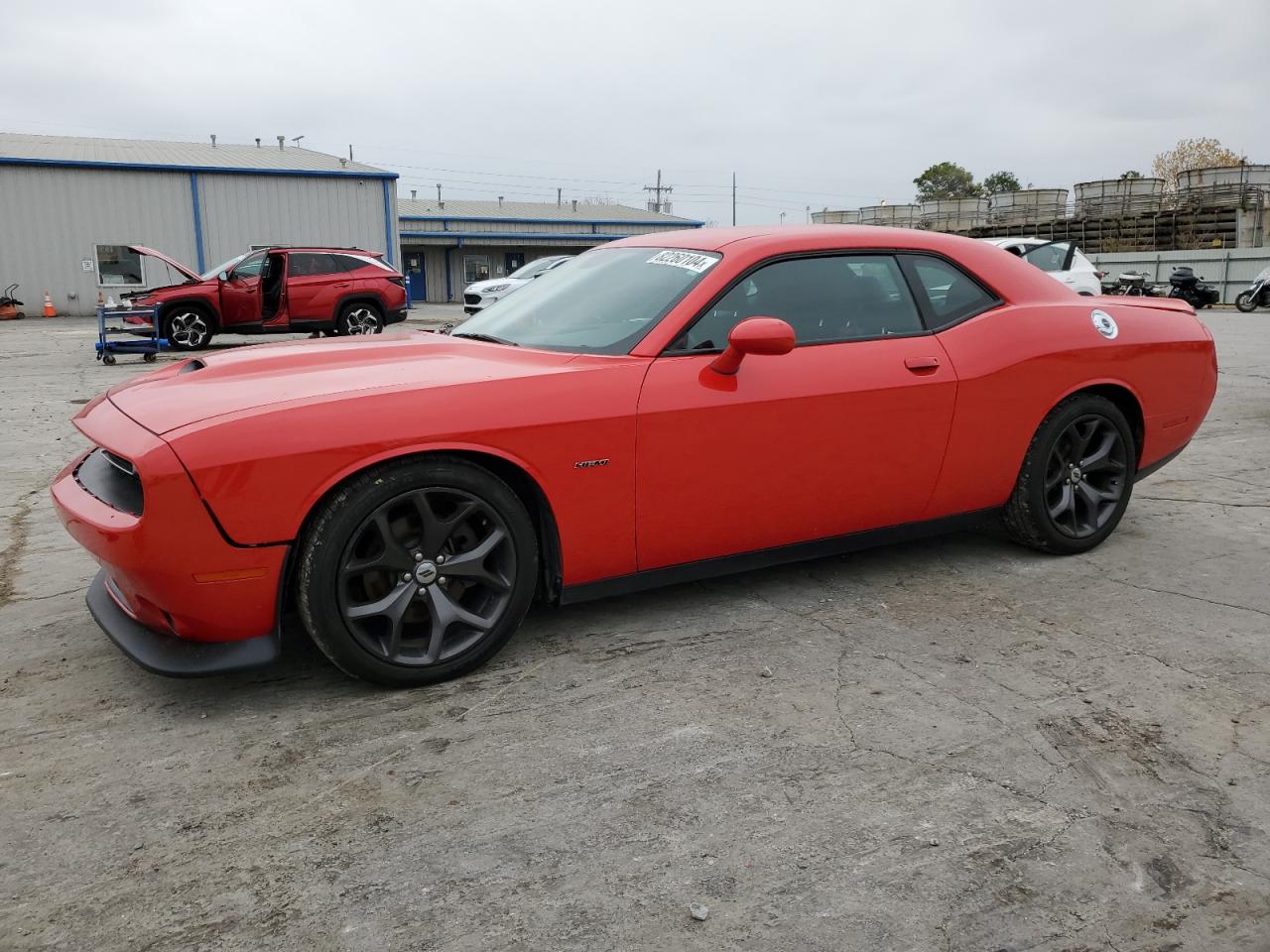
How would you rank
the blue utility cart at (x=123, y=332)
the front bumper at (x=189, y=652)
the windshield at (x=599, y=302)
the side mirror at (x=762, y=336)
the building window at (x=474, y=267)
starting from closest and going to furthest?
1. the front bumper at (x=189, y=652)
2. the side mirror at (x=762, y=336)
3. the windshield at (x=599, y=302)
4. the blue utility cart at (x=123, y=332)
5. the building window at (x=474, y=267)

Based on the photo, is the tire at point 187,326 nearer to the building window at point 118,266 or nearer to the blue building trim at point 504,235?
the building window at point 118,266

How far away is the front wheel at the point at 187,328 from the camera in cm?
1447

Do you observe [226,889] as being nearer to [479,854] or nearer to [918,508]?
[479,854]

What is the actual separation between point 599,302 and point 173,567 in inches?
69.8

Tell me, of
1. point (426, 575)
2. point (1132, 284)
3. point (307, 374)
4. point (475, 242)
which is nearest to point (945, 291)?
point (426, 575)

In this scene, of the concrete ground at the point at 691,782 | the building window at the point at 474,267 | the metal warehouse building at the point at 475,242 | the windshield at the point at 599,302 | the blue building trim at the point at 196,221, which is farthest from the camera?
the building window at the point at 474,267

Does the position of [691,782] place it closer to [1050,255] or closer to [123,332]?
[123,332]

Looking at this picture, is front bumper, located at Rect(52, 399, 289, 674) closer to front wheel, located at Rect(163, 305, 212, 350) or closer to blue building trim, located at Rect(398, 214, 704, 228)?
front wheel, located at Rect(163, 305, 212, 350)

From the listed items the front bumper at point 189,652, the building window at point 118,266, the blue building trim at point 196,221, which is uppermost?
the blue building trim at point 196,221

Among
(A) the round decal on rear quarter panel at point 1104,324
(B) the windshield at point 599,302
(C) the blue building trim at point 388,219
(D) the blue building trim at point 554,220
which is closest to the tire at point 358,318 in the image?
(B) the windshield at point 599,302

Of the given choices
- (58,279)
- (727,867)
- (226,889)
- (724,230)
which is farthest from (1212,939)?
(58,279)

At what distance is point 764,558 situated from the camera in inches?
141

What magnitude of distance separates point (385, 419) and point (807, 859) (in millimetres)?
1646

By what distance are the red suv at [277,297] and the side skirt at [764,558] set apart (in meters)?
12.3
